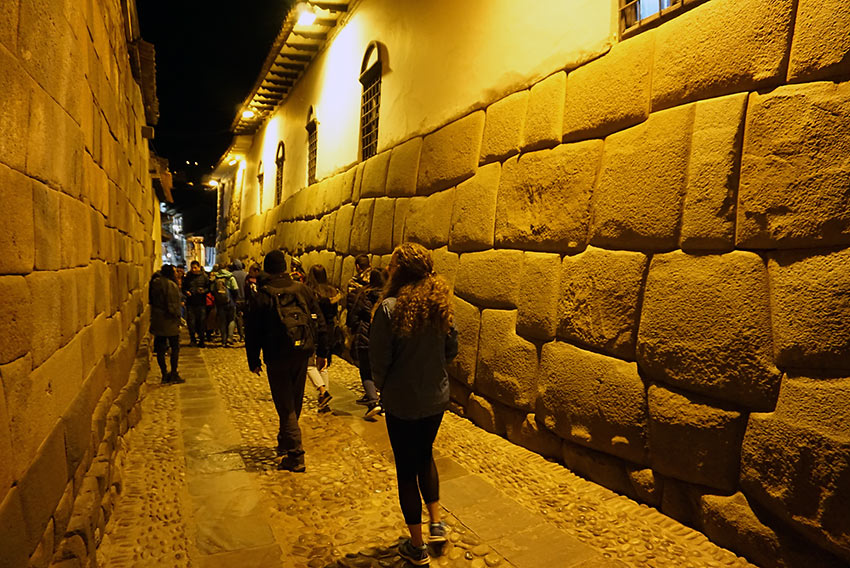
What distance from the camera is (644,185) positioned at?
3393mm

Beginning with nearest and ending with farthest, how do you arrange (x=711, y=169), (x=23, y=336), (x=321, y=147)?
(x=23, y=336), (x=711, y=169), (x=321, y=147)

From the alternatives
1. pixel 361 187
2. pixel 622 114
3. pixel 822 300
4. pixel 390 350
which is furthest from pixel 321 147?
pixel 822 300

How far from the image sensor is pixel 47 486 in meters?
2.04

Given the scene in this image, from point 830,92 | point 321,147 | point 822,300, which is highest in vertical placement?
point 321,147

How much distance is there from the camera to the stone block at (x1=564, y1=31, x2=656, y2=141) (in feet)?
11.5

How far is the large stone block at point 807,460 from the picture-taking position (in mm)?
2318

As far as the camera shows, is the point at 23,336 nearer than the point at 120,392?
Yes

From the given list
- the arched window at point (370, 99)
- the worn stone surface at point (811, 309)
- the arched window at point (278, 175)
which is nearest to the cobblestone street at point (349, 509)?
the worn stone surface at point (811, 309)

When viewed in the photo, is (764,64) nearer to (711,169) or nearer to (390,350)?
(711,169)

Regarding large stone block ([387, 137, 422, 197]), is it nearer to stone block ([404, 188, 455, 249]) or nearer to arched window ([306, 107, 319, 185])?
stone block ([404, 188, 455, 249])

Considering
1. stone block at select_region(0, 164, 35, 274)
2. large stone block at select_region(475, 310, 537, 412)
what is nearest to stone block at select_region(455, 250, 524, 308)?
large stone block at select_region(475, 310, 537, 412)

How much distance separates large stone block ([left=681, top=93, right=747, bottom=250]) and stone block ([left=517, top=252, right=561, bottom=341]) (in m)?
1.17

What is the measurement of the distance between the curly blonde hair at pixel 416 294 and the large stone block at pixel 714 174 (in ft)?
5.03

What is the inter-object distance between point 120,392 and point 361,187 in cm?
499
